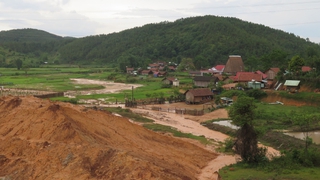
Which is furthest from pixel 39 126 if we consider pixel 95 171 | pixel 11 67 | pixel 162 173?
pixel 11 67

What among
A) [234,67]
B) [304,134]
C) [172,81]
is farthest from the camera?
[234,67]

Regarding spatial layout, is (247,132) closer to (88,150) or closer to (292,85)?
(88,150)

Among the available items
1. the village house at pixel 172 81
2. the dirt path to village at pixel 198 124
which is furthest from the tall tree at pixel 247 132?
the village house at pixel 172 81

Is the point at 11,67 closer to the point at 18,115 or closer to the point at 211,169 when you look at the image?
the point at 18,115

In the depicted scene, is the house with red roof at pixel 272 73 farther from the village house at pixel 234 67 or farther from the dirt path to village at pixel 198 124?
the village house at pixel 234 67

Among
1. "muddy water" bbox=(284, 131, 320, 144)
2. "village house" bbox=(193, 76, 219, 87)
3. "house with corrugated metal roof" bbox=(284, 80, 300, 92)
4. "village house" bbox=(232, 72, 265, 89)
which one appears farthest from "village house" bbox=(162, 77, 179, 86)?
"muddy water" bbox=(284, 131, 320, 144)

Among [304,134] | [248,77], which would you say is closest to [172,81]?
[248,77]
